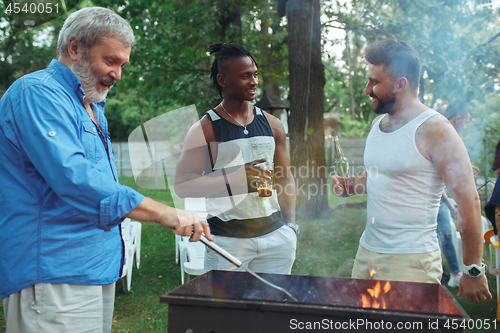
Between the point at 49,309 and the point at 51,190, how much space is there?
476mm

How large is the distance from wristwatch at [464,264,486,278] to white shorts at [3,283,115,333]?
1.77 m

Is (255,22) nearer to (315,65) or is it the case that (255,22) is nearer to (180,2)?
(180,2)

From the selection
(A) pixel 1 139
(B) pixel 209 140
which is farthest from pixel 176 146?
(A) pixel 1 139

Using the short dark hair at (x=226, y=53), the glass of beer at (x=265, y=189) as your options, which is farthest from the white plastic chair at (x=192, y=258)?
the short dark hair at (x=226, y=53)

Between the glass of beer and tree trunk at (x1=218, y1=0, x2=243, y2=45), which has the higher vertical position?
tree trunk at (x1=218, y1=0, x2=243, y2=45)

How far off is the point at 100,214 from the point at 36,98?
1.66 ft

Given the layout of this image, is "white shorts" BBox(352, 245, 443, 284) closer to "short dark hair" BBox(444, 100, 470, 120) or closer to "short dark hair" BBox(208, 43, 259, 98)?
"short dark hair" BBox(208, 43, 259, 98)

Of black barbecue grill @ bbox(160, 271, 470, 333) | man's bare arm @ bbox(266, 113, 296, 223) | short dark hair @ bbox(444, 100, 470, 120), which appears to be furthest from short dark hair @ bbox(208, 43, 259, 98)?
short dark hair @ bbox(444, 100, 470, 120)

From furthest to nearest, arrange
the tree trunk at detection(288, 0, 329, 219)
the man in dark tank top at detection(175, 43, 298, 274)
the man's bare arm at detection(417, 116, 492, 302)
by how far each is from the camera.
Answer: the tree trunk at detection(288, 0, 329, 219) < the man in dark tank top at detection(175, 43, 298, 274) < the man's bare arm at detection(417, 116, 492, 302)

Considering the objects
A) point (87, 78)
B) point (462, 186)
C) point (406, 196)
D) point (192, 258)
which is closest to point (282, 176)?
point (406, 196)

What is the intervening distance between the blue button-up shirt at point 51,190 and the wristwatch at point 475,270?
1596mm

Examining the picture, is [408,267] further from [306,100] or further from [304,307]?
[306,100]

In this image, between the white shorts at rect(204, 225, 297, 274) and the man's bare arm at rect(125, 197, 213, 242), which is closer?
the man's bare arm at rect(125, 197, 213, 242)

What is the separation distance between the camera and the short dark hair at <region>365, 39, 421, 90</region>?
204 cm
